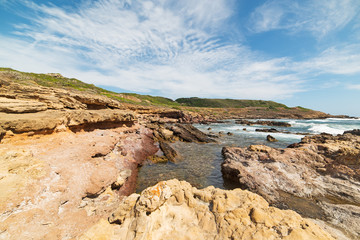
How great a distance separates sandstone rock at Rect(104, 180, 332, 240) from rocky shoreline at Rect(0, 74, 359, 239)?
0.02 metres

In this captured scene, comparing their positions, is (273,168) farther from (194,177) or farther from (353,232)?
(194,177)

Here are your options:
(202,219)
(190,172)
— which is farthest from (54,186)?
(190,172)

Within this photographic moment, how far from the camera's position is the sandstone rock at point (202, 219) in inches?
134

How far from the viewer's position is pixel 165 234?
3576mm

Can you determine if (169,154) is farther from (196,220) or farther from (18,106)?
(18,106)

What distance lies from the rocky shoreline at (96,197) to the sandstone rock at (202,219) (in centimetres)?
2

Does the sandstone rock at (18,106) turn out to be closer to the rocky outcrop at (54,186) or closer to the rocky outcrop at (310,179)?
the rocky outcrop at (54,186)

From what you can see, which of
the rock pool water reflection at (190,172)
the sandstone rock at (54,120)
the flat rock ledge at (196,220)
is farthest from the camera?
the rock pool water reflection at (190,172)

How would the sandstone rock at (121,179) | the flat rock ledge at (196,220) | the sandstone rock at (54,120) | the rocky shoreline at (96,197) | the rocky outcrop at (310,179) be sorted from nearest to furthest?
the flat rock ledge at (196,220), the rocky shoreline at (96,197), the rocky outcrop at (310,179), the sandstone rock at (54,120), the sandstone rock at (121,179)

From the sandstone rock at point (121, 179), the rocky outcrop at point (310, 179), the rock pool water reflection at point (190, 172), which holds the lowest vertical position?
the rock pool water reflection at point (190, 172)

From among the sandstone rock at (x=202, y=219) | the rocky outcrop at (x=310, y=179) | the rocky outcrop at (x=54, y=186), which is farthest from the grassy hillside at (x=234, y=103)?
the sandstone rock at (x=202, y=219)

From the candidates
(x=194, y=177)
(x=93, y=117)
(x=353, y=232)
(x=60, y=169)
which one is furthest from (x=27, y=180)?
(x=353, y=232)

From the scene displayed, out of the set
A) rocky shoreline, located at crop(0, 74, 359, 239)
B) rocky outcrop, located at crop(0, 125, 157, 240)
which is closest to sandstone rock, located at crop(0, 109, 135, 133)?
rocky shoreline, located at crop(0, 74, 359, 239)

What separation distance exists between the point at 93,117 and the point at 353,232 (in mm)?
16107
